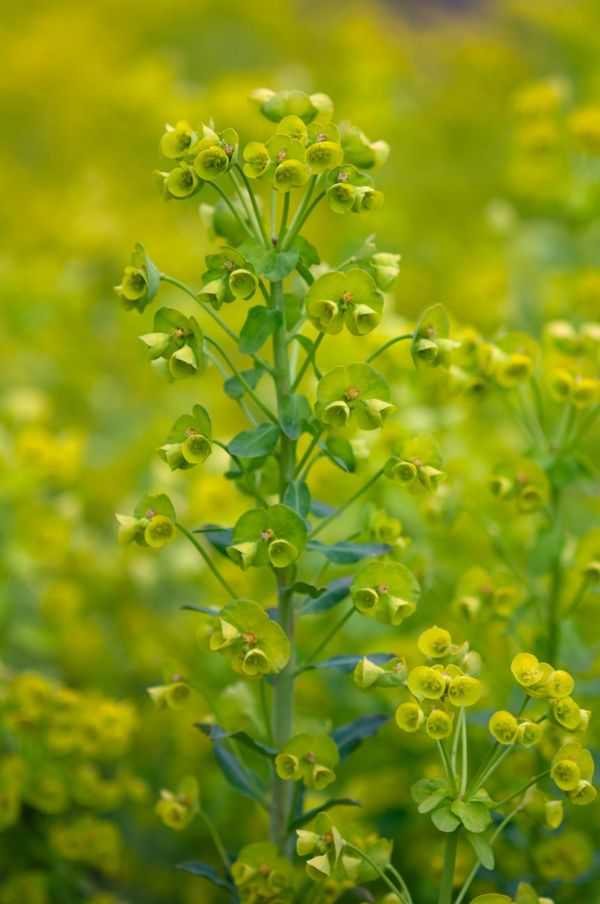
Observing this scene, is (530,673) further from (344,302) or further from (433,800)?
(344,302)

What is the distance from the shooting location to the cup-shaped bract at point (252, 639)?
72cm

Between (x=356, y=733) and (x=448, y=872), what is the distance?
0.15 meters

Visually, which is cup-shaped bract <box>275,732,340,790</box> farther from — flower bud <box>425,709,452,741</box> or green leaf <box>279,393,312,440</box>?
green leaf <box>279,393,312,440</box>

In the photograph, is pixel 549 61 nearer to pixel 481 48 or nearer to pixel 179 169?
pixel 481 48

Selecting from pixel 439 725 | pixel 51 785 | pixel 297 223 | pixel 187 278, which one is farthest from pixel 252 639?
pixel 187 278

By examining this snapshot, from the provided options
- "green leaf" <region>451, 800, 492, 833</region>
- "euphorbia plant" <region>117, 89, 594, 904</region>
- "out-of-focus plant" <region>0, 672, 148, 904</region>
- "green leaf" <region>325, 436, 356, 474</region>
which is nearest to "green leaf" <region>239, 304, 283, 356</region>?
"euphorbia plant" <region>117, 89, 594, 904</region>

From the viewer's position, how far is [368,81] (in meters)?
2.84

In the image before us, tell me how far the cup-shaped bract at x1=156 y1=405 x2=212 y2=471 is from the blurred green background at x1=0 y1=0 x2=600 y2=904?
269 millimetres

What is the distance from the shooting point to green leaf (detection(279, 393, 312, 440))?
76 centimetres

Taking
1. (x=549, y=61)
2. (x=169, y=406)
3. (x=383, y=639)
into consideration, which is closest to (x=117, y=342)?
(x=169, y=406)

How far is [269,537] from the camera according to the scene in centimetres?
74

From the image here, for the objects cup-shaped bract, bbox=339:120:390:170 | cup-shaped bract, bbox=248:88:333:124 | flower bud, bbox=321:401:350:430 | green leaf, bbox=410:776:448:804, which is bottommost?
green leaf, bbox=410:776:448:804

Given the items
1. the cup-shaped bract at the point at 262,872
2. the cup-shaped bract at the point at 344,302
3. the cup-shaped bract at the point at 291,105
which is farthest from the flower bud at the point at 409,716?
the cup-shaped bract at the point at 291,105

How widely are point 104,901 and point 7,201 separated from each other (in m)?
2.77
